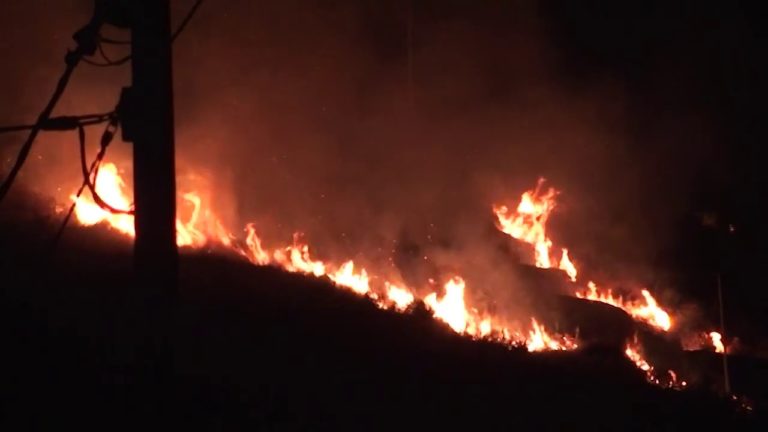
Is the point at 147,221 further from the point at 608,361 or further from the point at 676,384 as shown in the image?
the point at 676,384

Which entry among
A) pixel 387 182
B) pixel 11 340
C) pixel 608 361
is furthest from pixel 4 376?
pixel 387 182

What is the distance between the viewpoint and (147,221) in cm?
599

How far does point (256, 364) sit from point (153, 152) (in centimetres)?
585

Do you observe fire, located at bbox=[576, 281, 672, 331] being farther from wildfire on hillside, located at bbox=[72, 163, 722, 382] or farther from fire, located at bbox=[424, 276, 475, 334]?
fire, located at bbox=[424, 276, 475, 334]

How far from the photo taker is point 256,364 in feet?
36.7

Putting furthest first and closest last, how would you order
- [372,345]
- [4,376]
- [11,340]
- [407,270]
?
[407,270], [372,345], [11,340], [4,376]

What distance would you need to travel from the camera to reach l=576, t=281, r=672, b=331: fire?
24.4 m

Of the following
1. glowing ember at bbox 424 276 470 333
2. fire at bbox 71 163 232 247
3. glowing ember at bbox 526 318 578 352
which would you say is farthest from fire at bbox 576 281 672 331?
fire at bbox 71 163 232 247

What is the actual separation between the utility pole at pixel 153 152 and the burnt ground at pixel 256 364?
22 cm

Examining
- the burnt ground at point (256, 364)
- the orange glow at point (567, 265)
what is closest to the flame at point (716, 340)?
the orange glow at point (567, 265)

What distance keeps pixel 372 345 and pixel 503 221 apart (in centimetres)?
1484

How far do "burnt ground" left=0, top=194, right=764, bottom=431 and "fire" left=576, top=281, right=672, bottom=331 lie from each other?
6.81m

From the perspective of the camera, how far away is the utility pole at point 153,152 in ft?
19.6

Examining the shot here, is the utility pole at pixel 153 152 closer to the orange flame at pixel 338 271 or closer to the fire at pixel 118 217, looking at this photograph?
the orange flame at pixel 338 271
